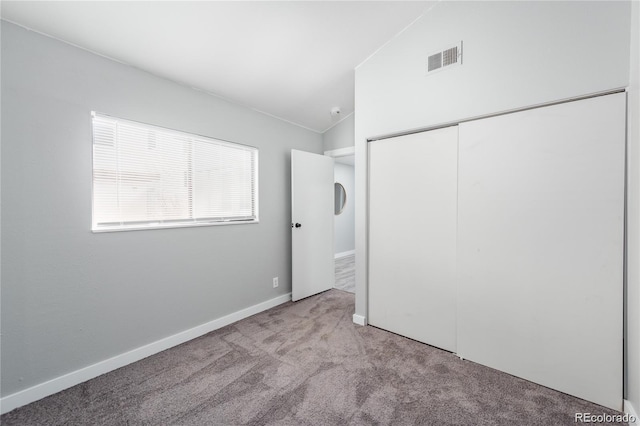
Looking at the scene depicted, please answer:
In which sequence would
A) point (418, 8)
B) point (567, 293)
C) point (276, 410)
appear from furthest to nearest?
point (418, 8) < point (567, 293) < point (276, 410)

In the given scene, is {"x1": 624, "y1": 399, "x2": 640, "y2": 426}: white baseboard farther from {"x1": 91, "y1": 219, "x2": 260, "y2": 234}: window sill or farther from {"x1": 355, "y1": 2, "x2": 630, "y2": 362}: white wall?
{"x1": 91, "y1": 219, "x2": 260, "y2": 234}: window sill

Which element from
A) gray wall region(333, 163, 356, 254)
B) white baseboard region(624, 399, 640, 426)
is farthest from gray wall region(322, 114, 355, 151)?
white baseboard region(624, 399, 640, 426)

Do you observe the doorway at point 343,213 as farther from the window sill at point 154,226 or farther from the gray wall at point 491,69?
the window sill at point 154,226

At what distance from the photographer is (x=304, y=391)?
1.74 metres

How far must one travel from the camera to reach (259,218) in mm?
3090

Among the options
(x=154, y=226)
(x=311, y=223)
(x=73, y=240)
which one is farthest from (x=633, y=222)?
(x=73, y=240)

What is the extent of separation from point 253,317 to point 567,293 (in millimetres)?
2735

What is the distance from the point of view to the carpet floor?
153cm

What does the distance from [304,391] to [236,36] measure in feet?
8.62

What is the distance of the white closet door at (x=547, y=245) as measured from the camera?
5.17 feet

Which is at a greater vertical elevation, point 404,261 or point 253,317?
point 404,261

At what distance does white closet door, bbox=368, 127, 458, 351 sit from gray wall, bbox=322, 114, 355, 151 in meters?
1.11

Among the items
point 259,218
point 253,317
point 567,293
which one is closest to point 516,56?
point 567,293

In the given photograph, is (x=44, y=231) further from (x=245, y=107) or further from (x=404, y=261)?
(x=404, y=261)
